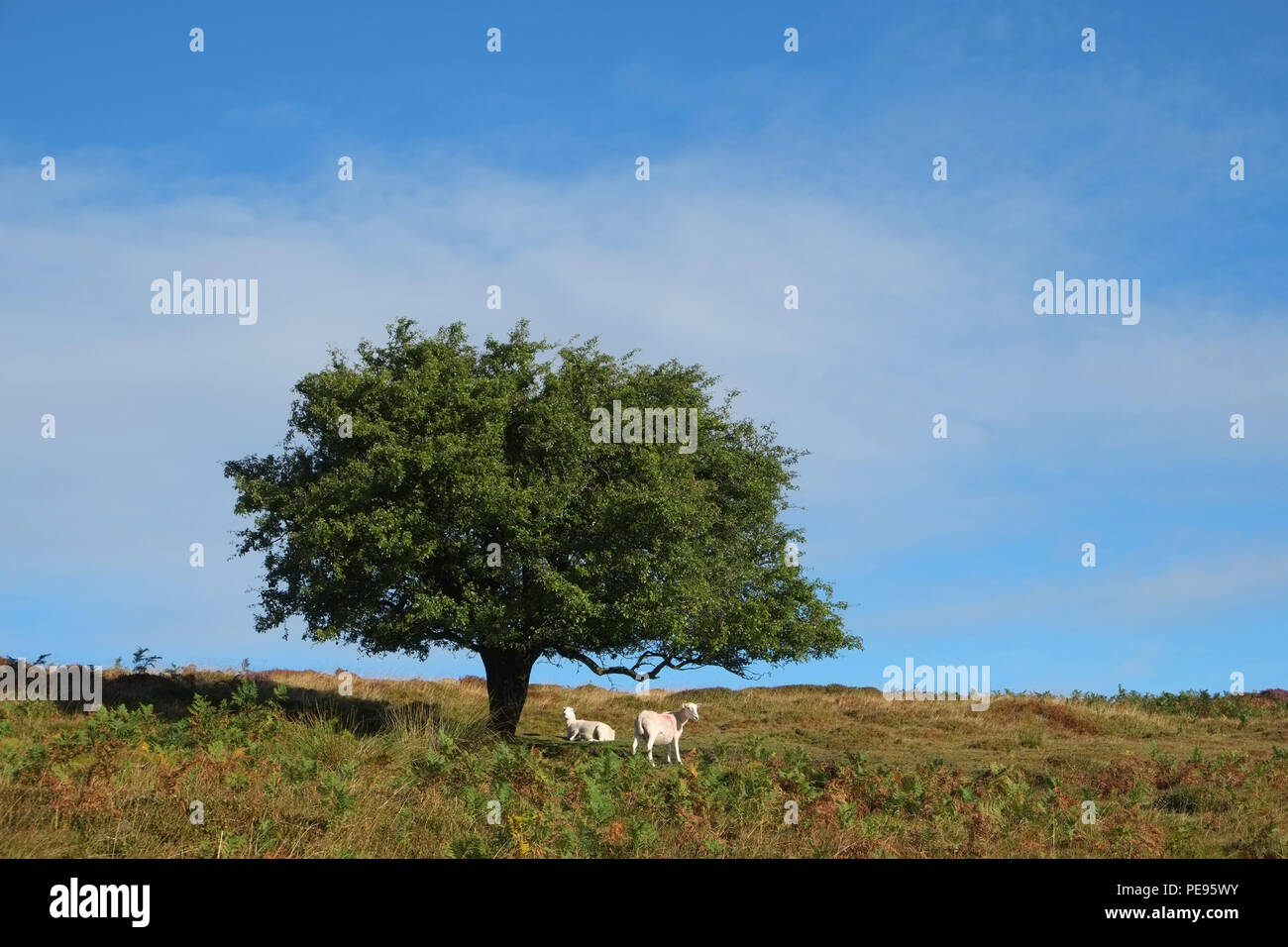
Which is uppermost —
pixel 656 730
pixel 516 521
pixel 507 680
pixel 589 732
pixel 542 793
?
pixel 516 521

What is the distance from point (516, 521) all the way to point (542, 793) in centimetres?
1049

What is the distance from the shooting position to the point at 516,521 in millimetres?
26781

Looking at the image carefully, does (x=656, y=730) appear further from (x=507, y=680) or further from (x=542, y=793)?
(x=542, y=793)

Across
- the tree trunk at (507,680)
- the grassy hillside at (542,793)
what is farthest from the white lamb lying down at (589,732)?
the tree trunk at (507,680)

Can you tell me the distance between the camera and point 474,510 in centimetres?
2633

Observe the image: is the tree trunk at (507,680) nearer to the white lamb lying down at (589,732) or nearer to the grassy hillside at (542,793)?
the grassy hillside at (542,793)

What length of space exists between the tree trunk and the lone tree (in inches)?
2.5

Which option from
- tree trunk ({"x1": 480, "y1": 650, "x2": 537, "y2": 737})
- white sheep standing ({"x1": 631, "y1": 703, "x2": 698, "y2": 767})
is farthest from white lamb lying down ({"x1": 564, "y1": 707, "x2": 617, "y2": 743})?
white sheep standing ({"x1": 631, "y1": 703, "x2": 698, "y2": 767})

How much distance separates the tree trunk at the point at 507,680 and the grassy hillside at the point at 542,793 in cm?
129

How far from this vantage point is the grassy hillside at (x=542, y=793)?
1347cm

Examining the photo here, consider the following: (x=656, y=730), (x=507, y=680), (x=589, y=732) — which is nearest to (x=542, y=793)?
(x=656, y=730)
